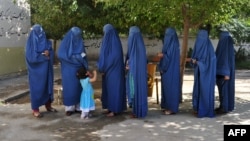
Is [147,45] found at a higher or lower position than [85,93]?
higher

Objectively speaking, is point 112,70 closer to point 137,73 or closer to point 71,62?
point 137,73

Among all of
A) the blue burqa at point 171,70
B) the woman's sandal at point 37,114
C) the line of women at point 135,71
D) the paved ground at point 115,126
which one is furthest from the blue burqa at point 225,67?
the woman's sandal at point 37,114

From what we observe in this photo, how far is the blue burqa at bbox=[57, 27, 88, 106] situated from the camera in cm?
718

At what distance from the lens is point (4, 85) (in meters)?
12.1

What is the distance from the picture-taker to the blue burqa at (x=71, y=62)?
718cm

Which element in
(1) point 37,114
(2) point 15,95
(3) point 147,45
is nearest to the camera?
(1) point 37,114

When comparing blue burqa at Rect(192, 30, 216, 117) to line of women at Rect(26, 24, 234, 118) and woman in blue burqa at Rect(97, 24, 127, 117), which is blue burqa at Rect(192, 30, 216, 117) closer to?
line of women at Rect(26, 24, 234, 118)

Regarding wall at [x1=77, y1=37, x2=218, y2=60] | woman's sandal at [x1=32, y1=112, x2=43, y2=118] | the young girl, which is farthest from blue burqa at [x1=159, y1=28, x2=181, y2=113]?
wall at [x1=77, y1=37, x2=218, y2=60]

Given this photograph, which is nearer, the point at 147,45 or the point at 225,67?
the point at 225,67

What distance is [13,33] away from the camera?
14430 millimetres

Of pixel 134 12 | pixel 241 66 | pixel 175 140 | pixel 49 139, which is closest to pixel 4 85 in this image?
pixel 134 12

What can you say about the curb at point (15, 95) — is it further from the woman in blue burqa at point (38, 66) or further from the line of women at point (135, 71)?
the line of women at point (135, 71)

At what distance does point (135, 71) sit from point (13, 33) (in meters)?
8.64

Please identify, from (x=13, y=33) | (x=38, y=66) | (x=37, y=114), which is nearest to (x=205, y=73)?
(x=38, y=66)
